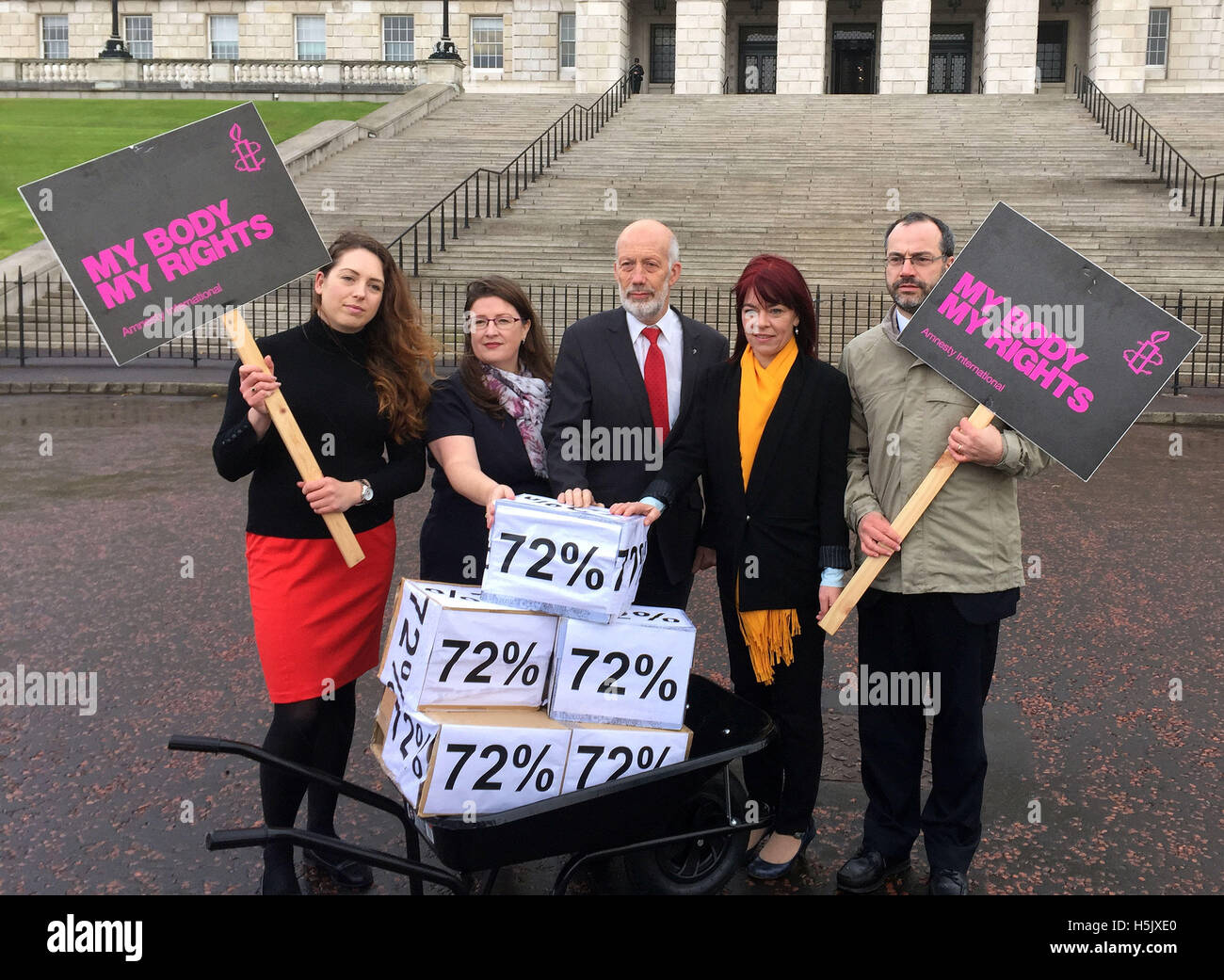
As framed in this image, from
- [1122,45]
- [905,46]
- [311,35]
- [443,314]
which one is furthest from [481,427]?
[311,35]

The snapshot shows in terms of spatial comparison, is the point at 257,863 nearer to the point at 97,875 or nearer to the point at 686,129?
the point at 97,875

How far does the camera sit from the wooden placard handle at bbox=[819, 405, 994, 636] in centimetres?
357

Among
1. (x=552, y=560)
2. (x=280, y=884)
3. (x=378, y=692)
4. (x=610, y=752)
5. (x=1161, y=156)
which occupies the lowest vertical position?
(x=378, y=692)

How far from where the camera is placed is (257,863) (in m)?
3.93

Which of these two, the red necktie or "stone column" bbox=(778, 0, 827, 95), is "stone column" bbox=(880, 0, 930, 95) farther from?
the red necktie

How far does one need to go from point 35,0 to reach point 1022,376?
57203 mm

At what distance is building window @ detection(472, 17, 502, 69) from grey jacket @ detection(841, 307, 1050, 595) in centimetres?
4774

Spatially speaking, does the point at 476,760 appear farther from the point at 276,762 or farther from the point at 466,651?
the point at 276,762

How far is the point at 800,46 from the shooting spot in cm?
3888

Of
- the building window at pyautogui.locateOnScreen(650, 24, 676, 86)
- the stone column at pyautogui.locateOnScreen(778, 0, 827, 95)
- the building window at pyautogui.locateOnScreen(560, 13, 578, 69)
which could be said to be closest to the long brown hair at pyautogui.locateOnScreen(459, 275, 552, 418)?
the stone column at pyautogui.locateOnScreen(778, 0, 827, 95)

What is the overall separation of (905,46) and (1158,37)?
1123cm

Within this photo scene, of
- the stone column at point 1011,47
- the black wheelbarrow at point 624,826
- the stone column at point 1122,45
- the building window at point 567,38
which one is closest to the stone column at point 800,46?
the stone column at point 1011,47

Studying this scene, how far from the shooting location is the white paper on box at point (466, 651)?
10.7 feet

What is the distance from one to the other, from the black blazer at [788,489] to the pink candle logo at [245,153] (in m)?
1.71
